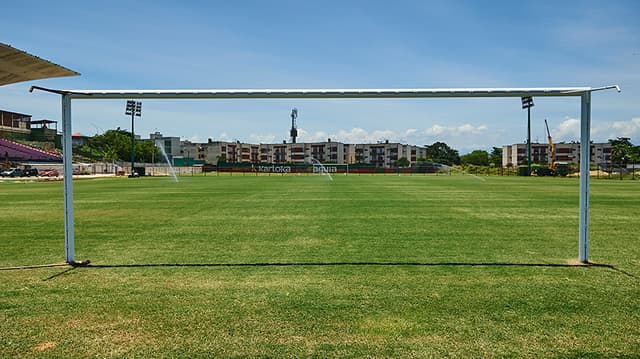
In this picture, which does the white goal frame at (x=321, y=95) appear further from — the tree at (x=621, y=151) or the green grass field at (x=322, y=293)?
the tree at (x=621, y=151)

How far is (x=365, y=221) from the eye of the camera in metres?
13.5

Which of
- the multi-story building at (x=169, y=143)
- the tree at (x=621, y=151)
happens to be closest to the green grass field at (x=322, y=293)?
the tree at (x=621, y=151)

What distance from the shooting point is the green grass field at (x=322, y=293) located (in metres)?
4.21

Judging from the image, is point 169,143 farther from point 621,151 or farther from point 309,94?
point 309,94

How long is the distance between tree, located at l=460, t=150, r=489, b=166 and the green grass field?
503 feet

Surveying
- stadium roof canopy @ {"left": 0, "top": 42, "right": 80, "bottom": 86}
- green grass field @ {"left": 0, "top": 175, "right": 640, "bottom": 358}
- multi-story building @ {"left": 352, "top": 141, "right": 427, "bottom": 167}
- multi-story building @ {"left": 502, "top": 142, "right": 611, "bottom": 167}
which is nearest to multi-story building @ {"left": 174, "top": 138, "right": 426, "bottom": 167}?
multi-story building @ {"left": 352, "top": 141, "right": 427, "bottom": 167}

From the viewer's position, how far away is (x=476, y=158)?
160750mm

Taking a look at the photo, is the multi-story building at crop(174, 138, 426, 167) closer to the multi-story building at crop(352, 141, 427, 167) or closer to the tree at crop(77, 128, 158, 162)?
the multi-story building at crop(352, 141, 427, 167)

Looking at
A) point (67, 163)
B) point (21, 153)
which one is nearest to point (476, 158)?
point (21, 153)

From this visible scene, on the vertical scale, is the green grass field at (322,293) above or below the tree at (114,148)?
below

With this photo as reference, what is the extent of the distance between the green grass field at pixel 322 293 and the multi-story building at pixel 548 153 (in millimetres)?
142750

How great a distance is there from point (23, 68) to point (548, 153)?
17434 centimetres

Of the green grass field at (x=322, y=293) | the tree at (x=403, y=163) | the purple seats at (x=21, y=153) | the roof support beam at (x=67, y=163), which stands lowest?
the green grass field at (x=322, y=293)

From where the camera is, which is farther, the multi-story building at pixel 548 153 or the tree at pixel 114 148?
the multi-story building at pixel 548 153
